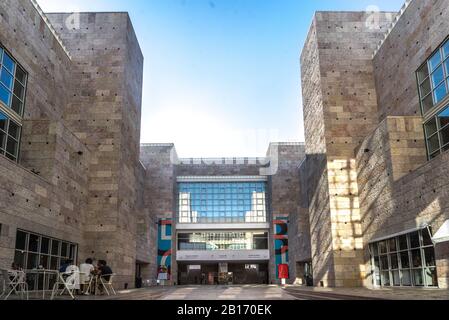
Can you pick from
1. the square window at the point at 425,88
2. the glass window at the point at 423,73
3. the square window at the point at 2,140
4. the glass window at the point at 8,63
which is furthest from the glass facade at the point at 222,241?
the glass window at the point at 8,63

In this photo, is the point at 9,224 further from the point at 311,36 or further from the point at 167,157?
the point at 167,157

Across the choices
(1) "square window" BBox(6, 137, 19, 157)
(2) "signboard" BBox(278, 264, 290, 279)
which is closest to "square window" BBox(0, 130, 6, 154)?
(1) "square window" BBox(6, 137, 19, 157)

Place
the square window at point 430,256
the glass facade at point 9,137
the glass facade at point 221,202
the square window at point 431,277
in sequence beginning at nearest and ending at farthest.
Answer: the square window at point 431,277 < the square window at point 430,256 < the glass facade at point 9,137 < the glass facade at point 221,202

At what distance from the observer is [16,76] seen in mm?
19984

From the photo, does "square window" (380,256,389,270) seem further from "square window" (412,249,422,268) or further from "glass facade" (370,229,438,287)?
"square window" (412,249,422,268)

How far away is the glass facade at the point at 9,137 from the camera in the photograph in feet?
62.2

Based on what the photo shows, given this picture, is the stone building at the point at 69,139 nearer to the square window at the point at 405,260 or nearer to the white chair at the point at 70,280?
the white chair at the point at 70,280

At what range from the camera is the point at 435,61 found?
20703 millimetres

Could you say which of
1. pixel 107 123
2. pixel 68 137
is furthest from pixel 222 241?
pixel 68 137

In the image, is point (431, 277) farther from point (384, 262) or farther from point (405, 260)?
point (384, 262)

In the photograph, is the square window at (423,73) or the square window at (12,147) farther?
the square window at (423,73)

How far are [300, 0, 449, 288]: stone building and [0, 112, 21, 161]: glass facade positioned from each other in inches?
692

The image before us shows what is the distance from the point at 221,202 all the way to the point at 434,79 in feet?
129

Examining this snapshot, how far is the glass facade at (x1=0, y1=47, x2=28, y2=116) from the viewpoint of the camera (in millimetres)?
18656
